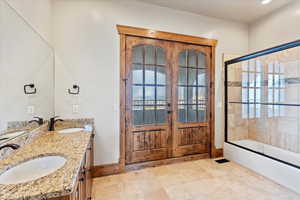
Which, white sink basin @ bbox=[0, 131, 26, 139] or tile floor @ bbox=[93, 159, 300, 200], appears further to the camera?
tile floor @ bbox=[93, 159, 300, 200]

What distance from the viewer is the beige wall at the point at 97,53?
7.59 feet

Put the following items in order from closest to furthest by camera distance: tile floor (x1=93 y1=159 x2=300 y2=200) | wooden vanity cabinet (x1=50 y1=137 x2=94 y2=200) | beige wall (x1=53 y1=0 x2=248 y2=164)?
wooden vanity cabinet (x1=50 y1=137 x2=94 y2=200), tile floor (x1=93 y1=159 x2=300 y2=200), beige wall (x1=53 y1=0 x2=248 y2=164)

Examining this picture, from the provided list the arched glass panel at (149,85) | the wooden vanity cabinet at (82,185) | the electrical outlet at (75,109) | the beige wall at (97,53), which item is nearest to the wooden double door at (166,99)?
the arched glass panel at (149,85)

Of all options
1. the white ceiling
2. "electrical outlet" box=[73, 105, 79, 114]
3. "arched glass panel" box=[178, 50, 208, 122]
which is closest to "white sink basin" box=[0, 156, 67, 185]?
"electrical outlet" box=[73, 105, 79, 114]

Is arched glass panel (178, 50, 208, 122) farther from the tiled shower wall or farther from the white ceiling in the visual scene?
the white ceiling

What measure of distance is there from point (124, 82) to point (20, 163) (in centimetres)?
176

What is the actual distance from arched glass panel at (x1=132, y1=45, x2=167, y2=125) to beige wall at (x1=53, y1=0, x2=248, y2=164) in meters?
0.34

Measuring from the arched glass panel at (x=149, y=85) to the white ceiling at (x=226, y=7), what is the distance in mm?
852

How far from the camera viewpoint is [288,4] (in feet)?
8.95

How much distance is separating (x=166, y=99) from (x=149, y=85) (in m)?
0.43

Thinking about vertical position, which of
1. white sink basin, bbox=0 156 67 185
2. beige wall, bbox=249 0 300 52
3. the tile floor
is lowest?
the tile floor

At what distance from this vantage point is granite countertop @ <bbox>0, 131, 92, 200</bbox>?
704mm

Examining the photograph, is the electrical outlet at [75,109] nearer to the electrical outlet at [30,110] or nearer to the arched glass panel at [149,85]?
the electrical outlet at [30,110]

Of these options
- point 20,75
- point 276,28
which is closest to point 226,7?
point 276,28
